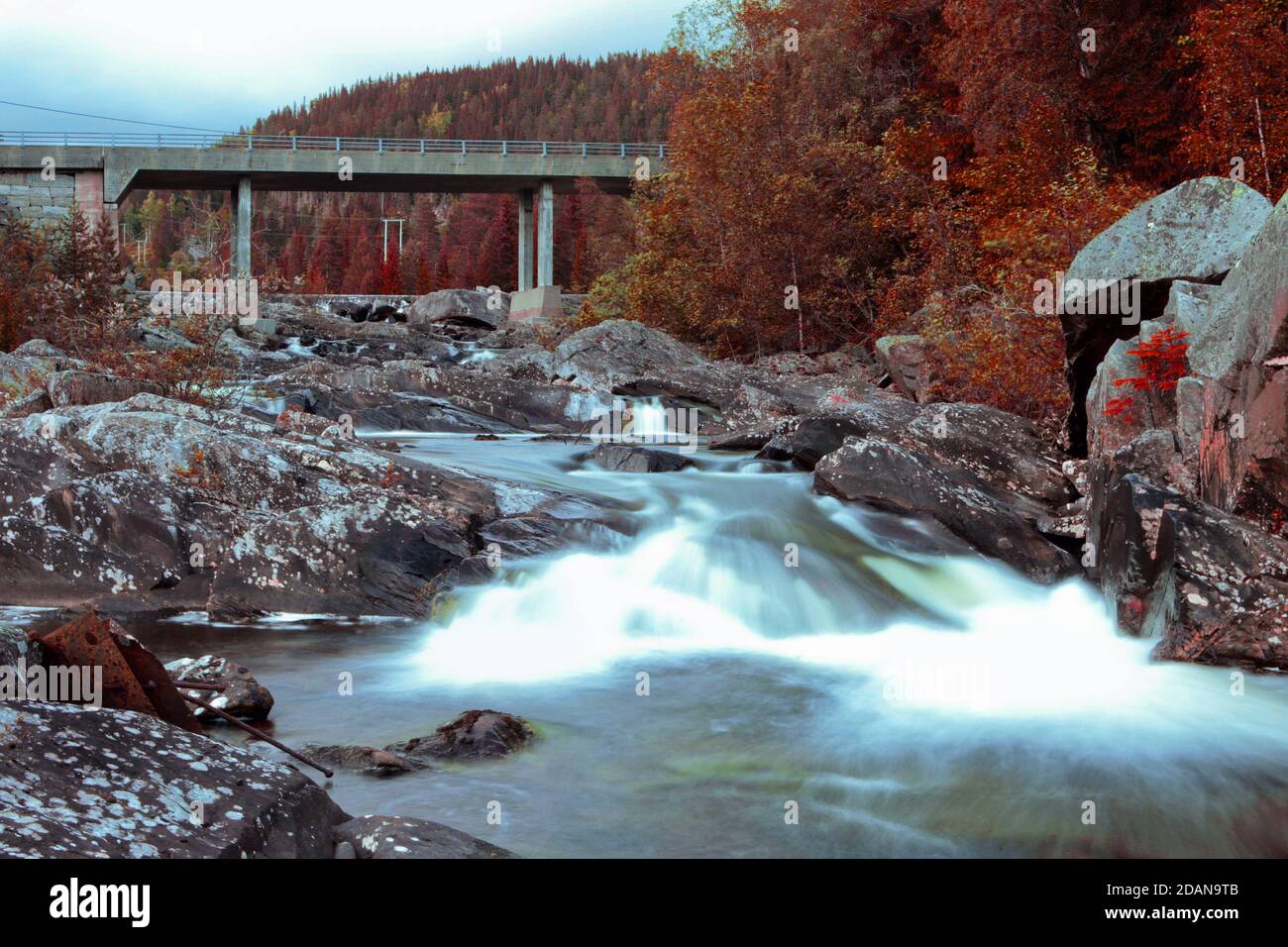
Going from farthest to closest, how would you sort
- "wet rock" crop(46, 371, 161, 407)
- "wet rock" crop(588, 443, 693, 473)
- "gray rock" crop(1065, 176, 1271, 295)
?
"wet rock" crop(588, 443, 693, 473) → "wet rock" crop(46, 371, 161, 407) → "gray rock" crop(1065, 176, 1271, 295)

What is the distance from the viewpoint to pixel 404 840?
14.0 feet

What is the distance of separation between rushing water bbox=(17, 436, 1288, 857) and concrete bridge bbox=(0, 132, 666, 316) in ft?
119

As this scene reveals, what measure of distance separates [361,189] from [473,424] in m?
39.0

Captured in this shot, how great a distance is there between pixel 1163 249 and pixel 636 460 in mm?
6870

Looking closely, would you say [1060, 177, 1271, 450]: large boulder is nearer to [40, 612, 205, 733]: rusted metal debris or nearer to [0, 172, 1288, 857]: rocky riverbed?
[0, 172, 1288, 857]: rocky riverbed

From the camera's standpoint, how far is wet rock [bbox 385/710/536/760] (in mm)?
6219

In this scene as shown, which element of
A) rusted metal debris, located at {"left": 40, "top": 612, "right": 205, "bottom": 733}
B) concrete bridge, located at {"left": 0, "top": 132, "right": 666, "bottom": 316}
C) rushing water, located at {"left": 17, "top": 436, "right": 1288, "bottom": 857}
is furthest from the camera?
concrete bridge, located at {"left": 0, "top": 132, "right": 666, "bottom": 316}

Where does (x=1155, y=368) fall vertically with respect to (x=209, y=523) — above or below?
above

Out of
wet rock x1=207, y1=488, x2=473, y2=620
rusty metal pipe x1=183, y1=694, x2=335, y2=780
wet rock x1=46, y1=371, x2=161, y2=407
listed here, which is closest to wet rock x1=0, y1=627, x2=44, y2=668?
rusty metal pipe x1=183, y1=694, x2=335, y2=780

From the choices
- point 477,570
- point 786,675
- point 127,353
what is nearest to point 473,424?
point 127,353

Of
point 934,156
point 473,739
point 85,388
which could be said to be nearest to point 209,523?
point 473,739

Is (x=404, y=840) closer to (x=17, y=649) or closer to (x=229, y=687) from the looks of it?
(x=17, y=649)

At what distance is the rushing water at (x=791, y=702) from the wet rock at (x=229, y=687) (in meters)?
0.23
